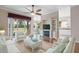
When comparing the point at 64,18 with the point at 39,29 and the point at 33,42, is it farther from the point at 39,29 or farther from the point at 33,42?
the point at 33,42

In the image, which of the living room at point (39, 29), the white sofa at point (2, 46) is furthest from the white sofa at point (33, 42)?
the white sofa at point (2, 46)

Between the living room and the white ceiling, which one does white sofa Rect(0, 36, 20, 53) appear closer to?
the living room

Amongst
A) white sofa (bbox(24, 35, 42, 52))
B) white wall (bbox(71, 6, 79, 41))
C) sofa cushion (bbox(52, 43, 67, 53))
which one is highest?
white wall (bbox(71, 6, 79, 41))

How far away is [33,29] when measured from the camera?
207 centimetres

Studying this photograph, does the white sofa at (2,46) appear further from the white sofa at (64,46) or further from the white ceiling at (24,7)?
the white sofa at (64,46)

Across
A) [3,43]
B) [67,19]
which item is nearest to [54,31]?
[67,19]

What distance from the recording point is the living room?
1979 mm

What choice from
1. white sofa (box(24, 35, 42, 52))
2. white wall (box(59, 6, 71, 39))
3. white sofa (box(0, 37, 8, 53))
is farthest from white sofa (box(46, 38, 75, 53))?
white sofa (box(0, 37, 8, 53))

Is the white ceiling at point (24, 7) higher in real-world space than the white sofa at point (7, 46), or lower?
higher

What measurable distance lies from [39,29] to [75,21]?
61 centimetres

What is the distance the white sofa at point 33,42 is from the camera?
203cm
